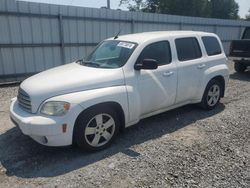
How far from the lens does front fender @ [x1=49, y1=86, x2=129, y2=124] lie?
143 inches

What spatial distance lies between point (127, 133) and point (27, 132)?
1838 mm

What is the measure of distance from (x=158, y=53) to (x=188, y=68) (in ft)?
2.60

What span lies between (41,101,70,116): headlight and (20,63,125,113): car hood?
104 mm

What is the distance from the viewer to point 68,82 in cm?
383

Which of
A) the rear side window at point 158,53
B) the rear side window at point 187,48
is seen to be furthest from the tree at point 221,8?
the rear side window at point 158,53

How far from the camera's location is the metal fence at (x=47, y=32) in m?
8.35

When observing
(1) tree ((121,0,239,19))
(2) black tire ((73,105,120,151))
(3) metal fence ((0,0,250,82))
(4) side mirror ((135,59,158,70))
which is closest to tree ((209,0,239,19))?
(1) tree ((121,0,239,19))

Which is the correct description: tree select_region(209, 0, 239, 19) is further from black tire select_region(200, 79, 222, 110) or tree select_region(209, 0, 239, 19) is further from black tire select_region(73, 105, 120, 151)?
black tire select_region(73, 105, 120, 151)

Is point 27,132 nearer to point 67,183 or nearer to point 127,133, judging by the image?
point 67,183

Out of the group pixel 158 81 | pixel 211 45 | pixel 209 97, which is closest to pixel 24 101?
pixel 158 81

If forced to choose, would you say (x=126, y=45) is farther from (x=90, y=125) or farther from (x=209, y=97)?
(x=209, y=97)

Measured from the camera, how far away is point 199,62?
5.42 m

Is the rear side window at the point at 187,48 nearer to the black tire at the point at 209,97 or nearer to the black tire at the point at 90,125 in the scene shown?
the black tire at the point at 209,97

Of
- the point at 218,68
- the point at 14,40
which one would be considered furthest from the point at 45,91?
the point at 14,40
